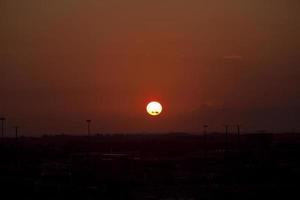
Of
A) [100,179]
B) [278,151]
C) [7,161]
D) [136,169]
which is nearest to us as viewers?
[100,179]

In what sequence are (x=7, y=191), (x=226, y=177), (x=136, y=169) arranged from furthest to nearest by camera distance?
1. (x=136, y=169)
2. (x=226, y=177)
3. (x=7, y=191)

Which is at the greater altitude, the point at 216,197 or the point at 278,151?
the point at 278,151

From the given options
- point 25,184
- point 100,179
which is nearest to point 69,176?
point 100,179

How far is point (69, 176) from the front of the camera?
27.2 m

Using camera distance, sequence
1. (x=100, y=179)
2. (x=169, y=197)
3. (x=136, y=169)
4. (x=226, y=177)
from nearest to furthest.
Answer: (x=169, y=197)
(x=100, y=179)
(x=226, y=177)
(x=136, y=169)

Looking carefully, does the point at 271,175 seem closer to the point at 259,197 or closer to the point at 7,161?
the point at 259,197

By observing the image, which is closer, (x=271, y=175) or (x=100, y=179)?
(x=100, y=179)

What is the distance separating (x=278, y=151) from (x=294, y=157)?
2.95 m

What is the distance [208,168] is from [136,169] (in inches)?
187

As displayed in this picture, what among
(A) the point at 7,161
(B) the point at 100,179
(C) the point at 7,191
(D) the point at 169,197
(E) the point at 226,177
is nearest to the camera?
(C) the point at 7,191

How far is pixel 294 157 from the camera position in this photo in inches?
1558

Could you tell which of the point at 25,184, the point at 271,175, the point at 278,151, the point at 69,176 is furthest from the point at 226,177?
the point at 278,151

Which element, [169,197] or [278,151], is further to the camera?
[278,151]

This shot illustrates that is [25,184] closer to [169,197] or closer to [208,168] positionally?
[169,197]
